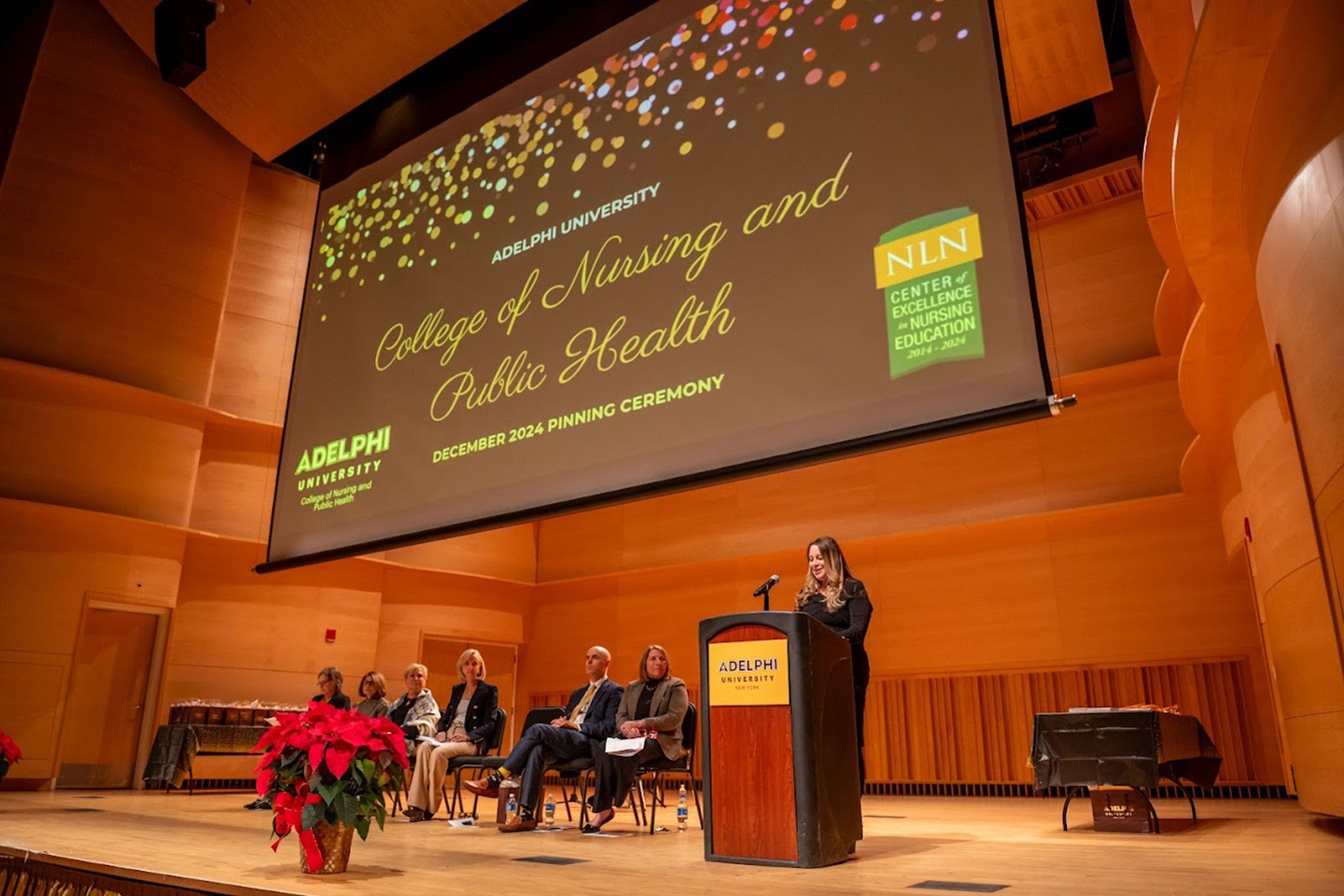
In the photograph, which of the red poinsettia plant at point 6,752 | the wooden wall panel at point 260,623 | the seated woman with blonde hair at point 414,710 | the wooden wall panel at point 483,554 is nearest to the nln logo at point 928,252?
the seated woman with blonde hair at point 414,710

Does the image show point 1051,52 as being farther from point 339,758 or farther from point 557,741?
point 339,758

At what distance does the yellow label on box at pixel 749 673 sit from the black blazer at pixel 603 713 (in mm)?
1824

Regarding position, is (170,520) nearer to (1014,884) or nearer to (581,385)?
(581,385)

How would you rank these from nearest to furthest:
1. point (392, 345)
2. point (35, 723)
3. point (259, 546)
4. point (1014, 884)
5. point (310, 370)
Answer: point (1014, 884)
point (392, 345)
point (310, 370)
point (35, 723)
point (259, 546)

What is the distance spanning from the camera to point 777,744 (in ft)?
9.88

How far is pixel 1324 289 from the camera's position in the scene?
9.02ft

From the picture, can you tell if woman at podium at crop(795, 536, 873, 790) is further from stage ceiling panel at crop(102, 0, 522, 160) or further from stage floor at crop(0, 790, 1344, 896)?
stage ceiling panel at crop(102, 0, 522, 160)

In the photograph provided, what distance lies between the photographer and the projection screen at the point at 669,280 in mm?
3344

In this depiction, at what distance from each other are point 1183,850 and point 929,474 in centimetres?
490

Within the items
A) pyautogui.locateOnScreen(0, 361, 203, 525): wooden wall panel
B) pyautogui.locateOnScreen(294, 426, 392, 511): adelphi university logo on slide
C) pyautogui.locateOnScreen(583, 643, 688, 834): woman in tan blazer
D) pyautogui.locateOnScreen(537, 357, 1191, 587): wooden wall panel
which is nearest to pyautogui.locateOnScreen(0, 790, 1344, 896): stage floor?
pyautogui.locateOnScreen(583, 643, 688, 834): woman in tan blazer

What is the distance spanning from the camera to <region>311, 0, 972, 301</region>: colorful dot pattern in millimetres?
3930

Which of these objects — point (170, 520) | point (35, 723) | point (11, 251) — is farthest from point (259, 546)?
point (11, 251)

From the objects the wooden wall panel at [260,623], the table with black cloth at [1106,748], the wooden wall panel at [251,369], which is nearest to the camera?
the table with black cloth at [1106,748]

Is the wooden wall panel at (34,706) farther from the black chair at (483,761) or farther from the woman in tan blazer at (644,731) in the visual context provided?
the woman in tan blazer at (644,731)
